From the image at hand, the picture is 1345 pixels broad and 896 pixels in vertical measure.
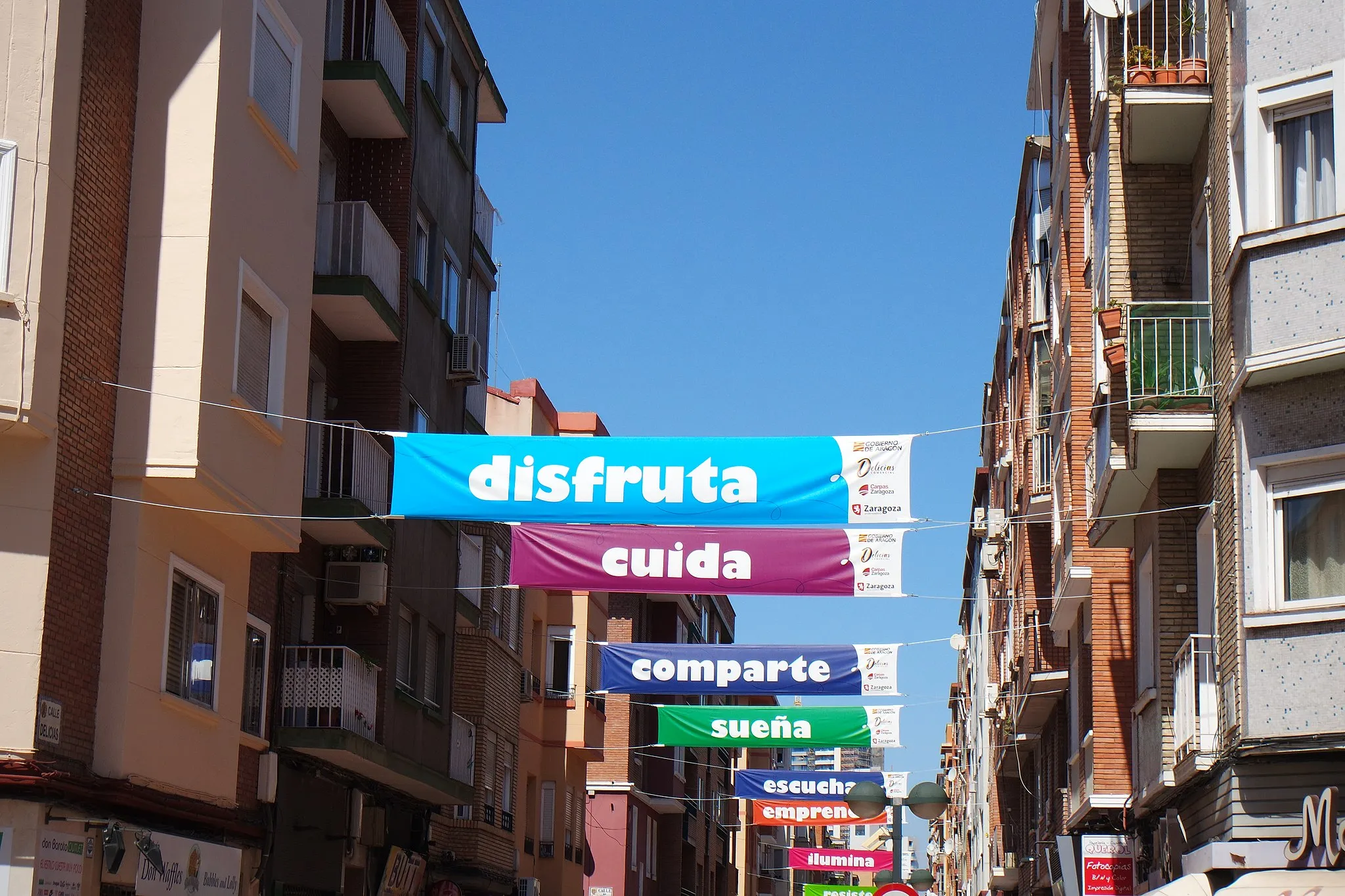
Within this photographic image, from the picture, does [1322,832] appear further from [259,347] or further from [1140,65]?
[259,347]

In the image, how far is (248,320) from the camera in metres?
18.7

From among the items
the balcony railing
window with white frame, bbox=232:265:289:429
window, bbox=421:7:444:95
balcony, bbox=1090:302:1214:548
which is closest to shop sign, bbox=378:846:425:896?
window with white frame, bbox=232:265:289:429

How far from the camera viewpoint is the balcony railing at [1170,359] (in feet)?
58.0

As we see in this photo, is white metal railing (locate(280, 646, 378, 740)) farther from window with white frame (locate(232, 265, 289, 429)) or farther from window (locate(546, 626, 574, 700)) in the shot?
window (locate(546, 626, 574, 700))

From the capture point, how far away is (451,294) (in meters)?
29.9

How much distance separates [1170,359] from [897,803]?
18.1 ft

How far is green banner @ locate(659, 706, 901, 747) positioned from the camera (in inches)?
1113

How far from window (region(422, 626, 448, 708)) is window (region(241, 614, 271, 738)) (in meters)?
6.87

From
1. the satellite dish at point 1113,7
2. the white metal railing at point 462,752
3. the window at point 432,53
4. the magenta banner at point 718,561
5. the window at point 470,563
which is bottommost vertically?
the white metal railing at point 462,752

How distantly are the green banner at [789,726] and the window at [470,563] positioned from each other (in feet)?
13.3

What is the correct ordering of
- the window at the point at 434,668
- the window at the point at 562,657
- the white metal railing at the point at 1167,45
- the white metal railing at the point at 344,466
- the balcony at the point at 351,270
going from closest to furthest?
the white metal railing at the point at 1167,45
the white metal railing at the point at 344,466
the balcony at the point at 351,270
the window at the point at 434,668
the window at the point at 562,657

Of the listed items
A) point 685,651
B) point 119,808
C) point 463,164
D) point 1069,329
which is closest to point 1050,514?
point 1069,329

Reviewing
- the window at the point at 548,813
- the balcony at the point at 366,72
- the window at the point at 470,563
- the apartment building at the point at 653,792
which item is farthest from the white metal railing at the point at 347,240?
the apartment building at the point at 653,792

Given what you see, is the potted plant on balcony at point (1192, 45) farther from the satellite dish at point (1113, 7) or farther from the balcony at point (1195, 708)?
the balcony at point (1195, 708)
